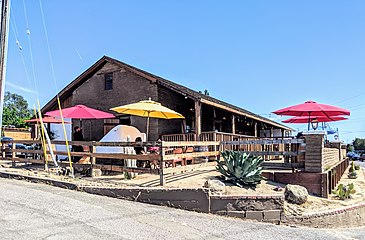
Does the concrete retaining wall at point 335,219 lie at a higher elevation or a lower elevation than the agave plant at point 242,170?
lower

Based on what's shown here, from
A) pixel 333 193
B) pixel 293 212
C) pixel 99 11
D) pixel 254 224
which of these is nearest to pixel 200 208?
pixel 254 224

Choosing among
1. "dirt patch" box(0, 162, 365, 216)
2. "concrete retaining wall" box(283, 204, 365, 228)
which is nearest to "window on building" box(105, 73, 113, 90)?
"dirt patch" box(0, 162, 365, 216)

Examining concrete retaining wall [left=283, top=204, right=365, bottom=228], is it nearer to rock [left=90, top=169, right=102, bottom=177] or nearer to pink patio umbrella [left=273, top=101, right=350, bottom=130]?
pink patio umbrella [left=273, top=101, right=350, bottom=130]

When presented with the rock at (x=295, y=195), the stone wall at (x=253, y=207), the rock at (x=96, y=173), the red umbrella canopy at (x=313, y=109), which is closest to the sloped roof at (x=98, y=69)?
the red umbrella canopy at (x=313, y=109)

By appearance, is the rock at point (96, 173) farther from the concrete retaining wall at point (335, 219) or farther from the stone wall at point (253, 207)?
the concrete retaining wall at point (335, 219)

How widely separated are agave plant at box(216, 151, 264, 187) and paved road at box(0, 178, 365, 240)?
157 centimetres

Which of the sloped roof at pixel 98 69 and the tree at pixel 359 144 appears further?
the tree at pixel 359 144

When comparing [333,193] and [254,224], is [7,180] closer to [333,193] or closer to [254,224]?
[254,224]

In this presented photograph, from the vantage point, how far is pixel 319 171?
26.8 feet

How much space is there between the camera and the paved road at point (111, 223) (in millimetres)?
4727

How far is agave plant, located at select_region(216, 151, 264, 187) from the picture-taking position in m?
7.51

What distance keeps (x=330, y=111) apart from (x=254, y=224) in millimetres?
5583

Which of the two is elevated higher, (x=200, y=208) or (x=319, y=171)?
(x=319, y=171)

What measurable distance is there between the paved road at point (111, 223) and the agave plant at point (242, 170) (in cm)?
157
